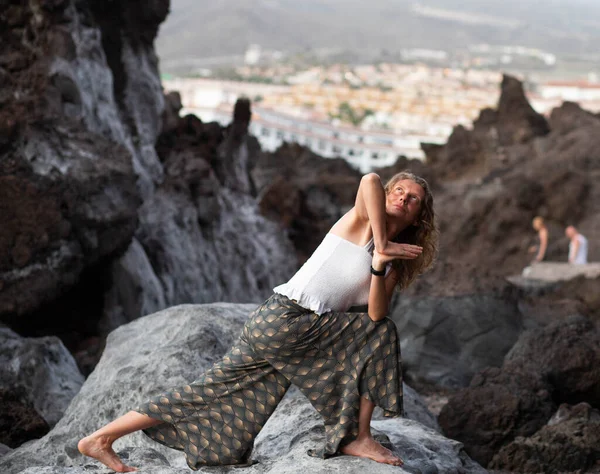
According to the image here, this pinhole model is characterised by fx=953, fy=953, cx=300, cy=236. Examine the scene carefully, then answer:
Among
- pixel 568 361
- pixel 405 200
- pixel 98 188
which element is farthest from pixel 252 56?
pixel 405 200

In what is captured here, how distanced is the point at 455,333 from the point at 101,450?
6.45 m

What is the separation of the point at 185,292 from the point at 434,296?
371cm

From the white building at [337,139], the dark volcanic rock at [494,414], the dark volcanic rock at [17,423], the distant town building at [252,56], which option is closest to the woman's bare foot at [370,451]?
the dark volcanic rock at [494,414]

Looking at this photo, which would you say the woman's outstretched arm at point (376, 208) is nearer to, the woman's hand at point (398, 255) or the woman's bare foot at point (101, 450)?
the woman's hand at point (398, 255)

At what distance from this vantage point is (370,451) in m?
4.45

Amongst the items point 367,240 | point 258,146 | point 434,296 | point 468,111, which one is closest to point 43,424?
point 367,240

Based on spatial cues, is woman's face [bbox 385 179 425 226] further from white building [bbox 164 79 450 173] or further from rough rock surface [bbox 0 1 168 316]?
white building [bbox 164 79 450 173]

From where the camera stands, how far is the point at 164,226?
13.4 meters

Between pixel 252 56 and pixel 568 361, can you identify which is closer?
pixel 568 361

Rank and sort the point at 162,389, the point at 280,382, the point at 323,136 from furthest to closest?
the point at 323,136 < the point at 162,389 < the point at 280,382

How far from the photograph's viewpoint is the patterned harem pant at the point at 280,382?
4.43 meters

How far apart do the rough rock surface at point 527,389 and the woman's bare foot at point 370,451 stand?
254 cm

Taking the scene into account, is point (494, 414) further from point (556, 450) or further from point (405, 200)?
point (405, 200)

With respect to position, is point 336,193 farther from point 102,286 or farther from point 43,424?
point 43,424
